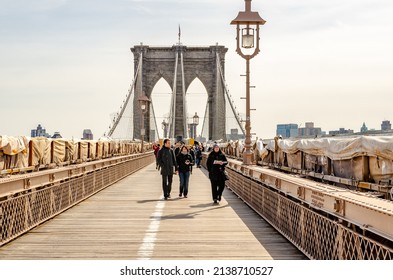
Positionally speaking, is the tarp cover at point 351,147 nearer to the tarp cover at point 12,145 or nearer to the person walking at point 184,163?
the person walking at point 184,163

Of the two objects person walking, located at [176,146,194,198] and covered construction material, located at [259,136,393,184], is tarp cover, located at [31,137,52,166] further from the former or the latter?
covered construction material, located at [259,136,393,184]

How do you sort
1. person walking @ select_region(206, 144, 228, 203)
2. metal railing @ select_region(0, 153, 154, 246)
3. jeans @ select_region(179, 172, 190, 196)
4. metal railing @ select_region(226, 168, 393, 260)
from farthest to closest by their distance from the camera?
jeans @ select_region(179, 172, 190, 196)
person walking @ select_region(206, 144, 228, 203)
metal railing @ select_region(0, 153, 154, 246)
metal railing @ select_region(226, 168, 393, 260)

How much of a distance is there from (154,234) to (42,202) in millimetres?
2629

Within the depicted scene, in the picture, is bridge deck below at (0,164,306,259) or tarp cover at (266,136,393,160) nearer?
bridge deck below at (0,164,306,259)

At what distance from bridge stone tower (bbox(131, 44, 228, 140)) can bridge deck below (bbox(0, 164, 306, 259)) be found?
256 ft

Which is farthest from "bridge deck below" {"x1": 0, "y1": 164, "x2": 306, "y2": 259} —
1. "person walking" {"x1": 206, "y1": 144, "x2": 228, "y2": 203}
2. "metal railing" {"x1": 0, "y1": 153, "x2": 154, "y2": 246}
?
"person walking" {"x1": 206, "y1": 144, "x2": 228, "y2": 203}

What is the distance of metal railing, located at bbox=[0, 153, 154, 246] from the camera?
927 cm

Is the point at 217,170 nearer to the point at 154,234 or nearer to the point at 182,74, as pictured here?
the point at 154,234

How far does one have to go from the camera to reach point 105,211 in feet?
44.8

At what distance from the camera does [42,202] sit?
11.4 meters

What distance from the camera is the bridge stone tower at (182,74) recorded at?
93438 millimetres

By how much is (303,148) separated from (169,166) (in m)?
3.84
